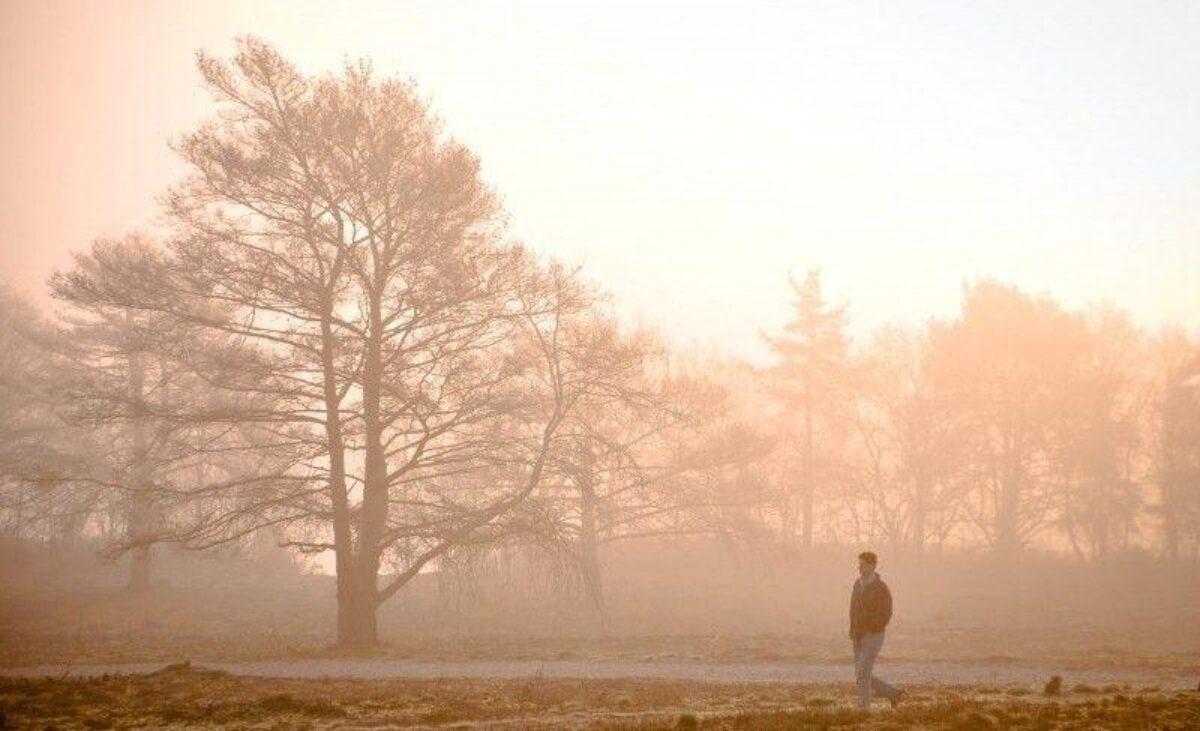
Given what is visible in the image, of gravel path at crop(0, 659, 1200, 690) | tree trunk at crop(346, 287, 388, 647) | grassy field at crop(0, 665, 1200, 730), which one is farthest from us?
tree trunk at crop(346, 287, 388, 647)

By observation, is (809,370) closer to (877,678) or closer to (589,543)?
(589,543)

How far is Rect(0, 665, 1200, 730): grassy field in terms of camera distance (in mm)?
10445

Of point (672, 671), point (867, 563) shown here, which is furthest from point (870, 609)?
point (672, 671)

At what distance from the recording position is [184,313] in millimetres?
20531

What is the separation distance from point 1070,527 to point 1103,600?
23.6 feet

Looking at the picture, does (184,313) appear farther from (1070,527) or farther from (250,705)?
(1070,527)

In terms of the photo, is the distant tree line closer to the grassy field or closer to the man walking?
the grassy field

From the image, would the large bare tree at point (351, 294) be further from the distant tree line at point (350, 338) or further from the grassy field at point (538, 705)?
the grassy field at point (538, 705)

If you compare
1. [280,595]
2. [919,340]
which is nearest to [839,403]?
[919,340]

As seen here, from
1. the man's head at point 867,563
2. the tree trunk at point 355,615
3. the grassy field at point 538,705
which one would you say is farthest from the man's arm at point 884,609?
the tree trunk at point 355,615

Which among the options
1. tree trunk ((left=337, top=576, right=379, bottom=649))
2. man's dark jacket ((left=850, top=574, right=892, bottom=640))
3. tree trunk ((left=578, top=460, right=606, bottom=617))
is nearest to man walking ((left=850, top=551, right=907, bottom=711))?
man's dark jacket ((left=850, top=574, right=892, bottom=640))

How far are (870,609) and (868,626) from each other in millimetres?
238

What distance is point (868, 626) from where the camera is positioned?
41.0 feet

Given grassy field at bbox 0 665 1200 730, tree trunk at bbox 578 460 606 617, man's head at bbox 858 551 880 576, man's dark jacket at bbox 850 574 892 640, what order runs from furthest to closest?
1. tree trunk at bbox 578 460 606 617
2. man's head at bbox 858 551 880 576
3. man's dark jacket at bbox 850 574 892 640
4. grassy field at bbox 0 665 1200 730
